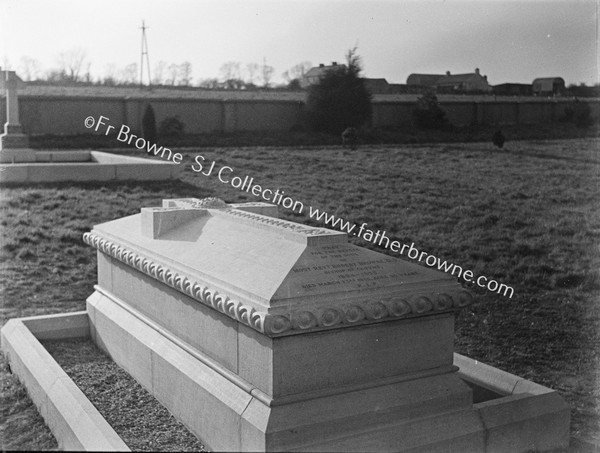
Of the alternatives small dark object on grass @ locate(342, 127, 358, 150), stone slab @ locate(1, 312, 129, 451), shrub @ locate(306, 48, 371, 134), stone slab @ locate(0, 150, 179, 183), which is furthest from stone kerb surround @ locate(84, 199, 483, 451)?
stone slab @ locate(0, 150, 179, 183)

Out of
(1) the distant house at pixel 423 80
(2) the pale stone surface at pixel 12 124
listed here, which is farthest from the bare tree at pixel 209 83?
(2) the pale stone surface at pixel 12 124

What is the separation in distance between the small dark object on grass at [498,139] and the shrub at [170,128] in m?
5.86

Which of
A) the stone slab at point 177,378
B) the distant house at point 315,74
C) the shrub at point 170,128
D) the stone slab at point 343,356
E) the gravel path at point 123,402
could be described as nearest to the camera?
the stone slab at point 343,356

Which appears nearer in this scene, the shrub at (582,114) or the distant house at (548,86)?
the distant house at (548,86)

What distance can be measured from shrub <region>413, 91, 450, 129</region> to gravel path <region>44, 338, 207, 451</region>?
7.05 m

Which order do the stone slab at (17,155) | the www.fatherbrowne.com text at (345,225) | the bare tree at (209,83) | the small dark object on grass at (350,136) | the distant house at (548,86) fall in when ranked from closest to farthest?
the www.fatherbrowne.com text at (345,225) → the distant house at (548,86) → the small dark object on grass at (350,136) → the bare tree at (209,83) → the stone slab at (17,155)

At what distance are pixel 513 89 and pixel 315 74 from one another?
11.1ft

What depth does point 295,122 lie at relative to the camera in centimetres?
1027

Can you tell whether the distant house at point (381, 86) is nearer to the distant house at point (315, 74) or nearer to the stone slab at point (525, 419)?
the distant house at point (315, 74)

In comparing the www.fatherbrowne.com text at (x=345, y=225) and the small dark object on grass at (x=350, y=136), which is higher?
the small dark object on grass at (x=350, y=136)

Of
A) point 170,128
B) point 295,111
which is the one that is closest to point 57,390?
point 295,111

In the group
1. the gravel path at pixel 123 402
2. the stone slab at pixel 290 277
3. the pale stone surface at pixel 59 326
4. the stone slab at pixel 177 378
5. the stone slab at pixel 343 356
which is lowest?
the gravel path at pixel 123 402

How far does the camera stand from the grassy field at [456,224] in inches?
210

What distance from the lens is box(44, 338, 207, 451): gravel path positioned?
350cm
